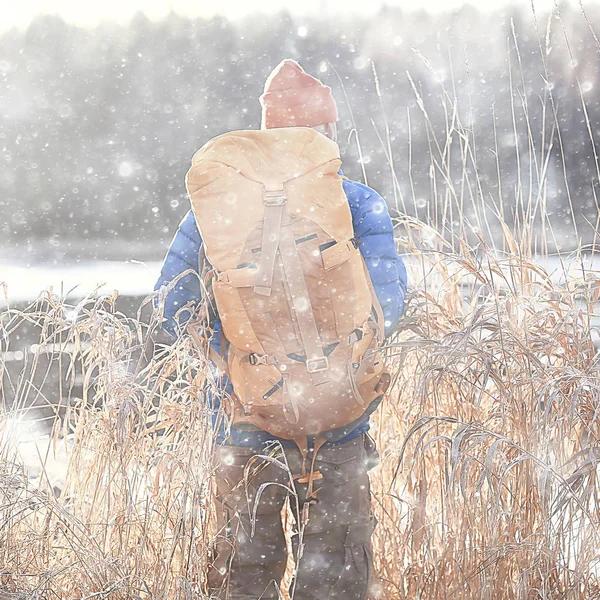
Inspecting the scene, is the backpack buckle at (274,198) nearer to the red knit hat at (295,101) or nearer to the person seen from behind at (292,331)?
the person seen from behind at (292,331)

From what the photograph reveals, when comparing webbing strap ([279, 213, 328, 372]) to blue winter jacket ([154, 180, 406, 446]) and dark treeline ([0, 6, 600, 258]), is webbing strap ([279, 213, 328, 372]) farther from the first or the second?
dark treeline ([0, 6, 600, 258])

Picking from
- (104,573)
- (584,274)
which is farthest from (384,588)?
(584,274)

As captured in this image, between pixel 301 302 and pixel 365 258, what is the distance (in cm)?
20

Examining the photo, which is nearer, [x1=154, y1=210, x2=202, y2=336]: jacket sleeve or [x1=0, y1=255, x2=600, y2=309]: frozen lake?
[x1=154, y1=210, x2=202, y2=336]: jacket sleeve

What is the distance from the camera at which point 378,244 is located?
1398 millimetres

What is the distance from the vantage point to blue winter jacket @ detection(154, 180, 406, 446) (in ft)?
4.58

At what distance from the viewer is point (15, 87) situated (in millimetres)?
35094

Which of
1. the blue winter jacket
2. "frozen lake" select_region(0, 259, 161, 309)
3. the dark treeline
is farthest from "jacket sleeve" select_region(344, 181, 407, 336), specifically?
the dark treeline

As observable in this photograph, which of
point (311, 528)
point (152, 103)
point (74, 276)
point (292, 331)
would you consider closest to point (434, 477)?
point (311, 528)

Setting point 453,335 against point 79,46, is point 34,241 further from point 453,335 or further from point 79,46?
point 453,335

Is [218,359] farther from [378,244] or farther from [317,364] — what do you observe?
[378,244]

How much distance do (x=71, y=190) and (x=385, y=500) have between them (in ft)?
118

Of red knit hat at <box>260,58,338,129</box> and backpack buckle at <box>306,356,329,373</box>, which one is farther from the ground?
red knit hat at <box>260,58,338,129</box>

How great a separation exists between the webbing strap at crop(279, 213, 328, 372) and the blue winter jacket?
0.59 ft
